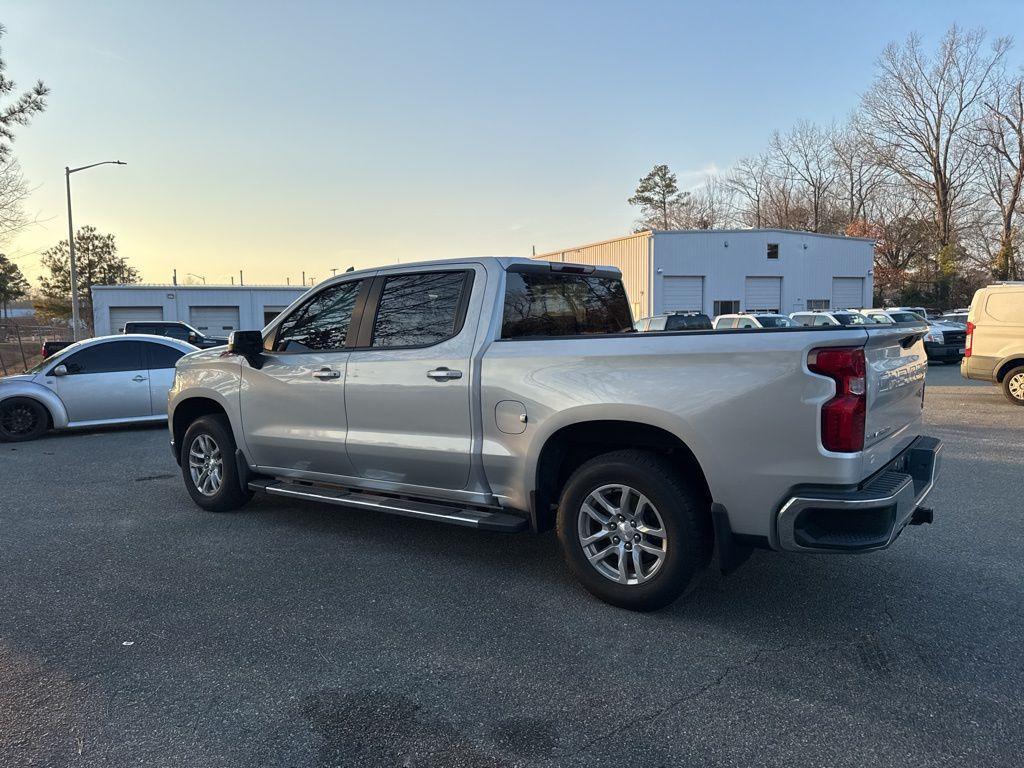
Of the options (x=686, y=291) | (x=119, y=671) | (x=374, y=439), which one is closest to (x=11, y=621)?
(x=119, y=671)

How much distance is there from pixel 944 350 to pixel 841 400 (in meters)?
21.1

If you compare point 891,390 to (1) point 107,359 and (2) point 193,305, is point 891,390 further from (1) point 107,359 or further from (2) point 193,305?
(2) point 193,305

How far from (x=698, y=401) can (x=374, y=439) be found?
2290mm

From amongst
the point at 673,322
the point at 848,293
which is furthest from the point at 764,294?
the point at 673,322

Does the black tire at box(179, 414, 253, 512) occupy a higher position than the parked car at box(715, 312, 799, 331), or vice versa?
the parked car at box(715, 312, 799, 331)

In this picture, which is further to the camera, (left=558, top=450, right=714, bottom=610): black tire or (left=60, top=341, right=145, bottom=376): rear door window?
(left=60, top=341, right=145, bottom=376): rear door window

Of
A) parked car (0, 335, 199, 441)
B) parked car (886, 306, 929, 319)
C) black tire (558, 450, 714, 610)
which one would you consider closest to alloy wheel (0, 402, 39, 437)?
parked car (0, 335, 199, 441)

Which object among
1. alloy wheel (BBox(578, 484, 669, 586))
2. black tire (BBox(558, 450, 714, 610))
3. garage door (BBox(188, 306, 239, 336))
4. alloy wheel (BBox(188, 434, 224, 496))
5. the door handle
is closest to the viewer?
black tire (BBox(558, 450, 714, 610))

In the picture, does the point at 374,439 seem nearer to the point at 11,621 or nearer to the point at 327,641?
the point at 327,641

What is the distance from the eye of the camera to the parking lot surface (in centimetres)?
276

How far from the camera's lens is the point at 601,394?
152 inches

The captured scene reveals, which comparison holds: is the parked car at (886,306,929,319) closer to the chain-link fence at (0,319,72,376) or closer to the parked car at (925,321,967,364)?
the parked car at (925,321,967,364)

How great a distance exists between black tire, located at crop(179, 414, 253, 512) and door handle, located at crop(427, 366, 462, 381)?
2351 mm

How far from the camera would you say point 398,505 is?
186 inches
